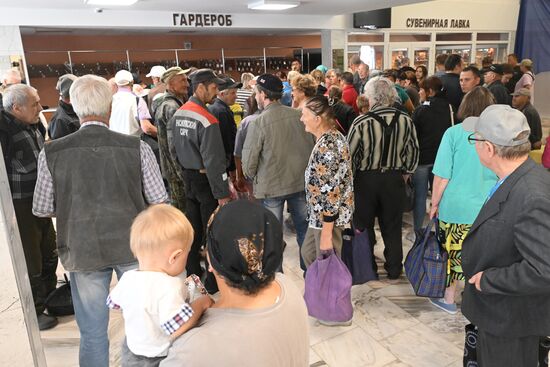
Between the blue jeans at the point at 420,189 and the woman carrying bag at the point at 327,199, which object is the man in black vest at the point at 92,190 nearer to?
the woman carrying bag at the point at 327,199

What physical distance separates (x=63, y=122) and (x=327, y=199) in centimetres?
213

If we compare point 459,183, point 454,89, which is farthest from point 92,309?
point 454,89

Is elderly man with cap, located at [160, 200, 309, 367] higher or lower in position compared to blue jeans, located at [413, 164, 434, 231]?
higher

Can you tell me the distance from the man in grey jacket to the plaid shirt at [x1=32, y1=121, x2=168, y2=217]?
1.07 m

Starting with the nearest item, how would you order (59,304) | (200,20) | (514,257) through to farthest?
1. (514,257)
2. (59,304)
3. (200,20)

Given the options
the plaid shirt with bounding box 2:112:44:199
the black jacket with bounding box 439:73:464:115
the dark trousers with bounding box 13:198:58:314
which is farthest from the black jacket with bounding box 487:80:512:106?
the dark trousers with bounding box 13:198:58:314

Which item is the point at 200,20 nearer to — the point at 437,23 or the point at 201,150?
the point at 201,150

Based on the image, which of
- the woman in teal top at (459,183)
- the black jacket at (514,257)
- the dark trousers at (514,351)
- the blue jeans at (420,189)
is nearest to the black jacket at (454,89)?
the blue jeans at (420,189)

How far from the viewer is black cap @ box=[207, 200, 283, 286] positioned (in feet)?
3.19

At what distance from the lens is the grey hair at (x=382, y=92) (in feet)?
10.0

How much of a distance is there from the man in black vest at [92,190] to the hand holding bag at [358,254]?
1.58m

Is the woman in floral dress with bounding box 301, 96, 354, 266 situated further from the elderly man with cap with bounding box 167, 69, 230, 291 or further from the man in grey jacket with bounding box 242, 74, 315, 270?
the elderly man with cap with bounding box 167, 69, 230, 291

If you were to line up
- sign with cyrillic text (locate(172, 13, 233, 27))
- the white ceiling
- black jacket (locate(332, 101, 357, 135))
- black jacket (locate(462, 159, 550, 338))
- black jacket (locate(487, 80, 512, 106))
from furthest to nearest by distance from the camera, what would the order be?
sign with cyrillic text (locate(172, 13, 233, 27)) → the white ceiling → black jacket (locate(487, 80, 512, 106)) → black jacket (locate(332, 101, 357, 135)) → black jacket (locate(462, 159, 550, 338))

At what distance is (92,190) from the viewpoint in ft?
6.19
